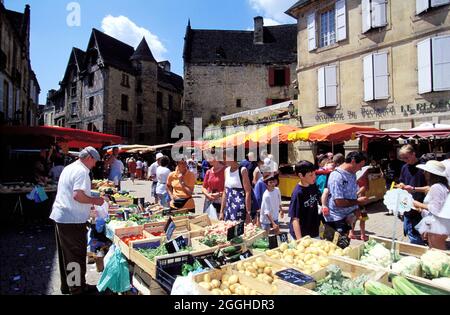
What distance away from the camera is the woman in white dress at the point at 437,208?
135 inches

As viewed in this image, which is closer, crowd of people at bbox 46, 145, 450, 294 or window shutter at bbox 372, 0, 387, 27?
crowd of people at bbox 46, 145, 450, 294

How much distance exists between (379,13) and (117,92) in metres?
23.1

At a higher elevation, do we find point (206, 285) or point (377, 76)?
point (377, 76)

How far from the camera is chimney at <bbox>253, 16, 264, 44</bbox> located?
97.6 ft

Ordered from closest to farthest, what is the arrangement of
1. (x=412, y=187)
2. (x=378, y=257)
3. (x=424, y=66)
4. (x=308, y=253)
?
1. (x=378, y=257)
2. (x=308, y=253)
3. (x=412, y=187)
4. (x=424, y=66)

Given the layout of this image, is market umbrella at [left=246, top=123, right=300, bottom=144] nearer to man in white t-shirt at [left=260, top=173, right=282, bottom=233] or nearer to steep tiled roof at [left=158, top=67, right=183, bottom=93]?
man in white t-shirt at [left=260, top=173, right=282, bottom=233]

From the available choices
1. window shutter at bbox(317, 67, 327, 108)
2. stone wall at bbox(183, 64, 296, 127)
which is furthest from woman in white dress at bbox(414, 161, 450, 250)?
stone wall at bbox(183, 64, 296, 127)

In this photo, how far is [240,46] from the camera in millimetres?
29562

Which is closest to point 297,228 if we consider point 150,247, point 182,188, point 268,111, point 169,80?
point 150,247

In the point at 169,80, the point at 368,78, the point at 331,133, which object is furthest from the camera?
the point at 169,80

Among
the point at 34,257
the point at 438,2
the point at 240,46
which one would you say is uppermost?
Answer: the point at 240,46

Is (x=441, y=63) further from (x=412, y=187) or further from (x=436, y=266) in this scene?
(x=436, y=266)

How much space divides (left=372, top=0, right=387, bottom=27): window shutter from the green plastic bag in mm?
13980

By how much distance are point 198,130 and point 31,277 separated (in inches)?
929
